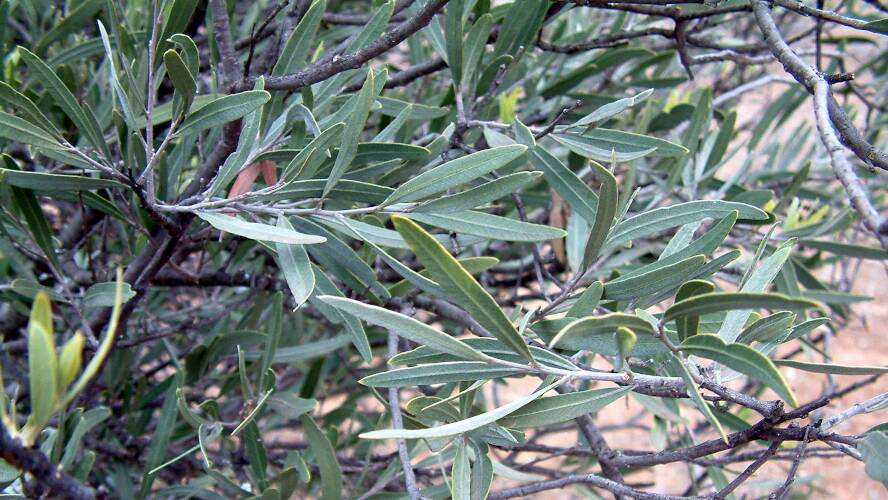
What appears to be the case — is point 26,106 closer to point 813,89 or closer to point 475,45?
point 475,45

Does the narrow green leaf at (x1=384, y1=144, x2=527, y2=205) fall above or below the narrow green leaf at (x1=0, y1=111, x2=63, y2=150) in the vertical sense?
above

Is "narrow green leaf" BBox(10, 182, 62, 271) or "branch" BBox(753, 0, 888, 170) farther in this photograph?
"narrow green leaf" BBox(10, 182, 62, 271)

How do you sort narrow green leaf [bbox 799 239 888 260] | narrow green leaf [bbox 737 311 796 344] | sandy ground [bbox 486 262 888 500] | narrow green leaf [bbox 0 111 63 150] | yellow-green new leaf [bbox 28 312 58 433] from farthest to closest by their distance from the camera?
sandy ground [bbox 486 262 888 500], narrow green leaf [bbox 799 239 888 260], narrow green leaf [bbox 0 111 63 150], narrow green leaf [bbox 737 311 796 344], yellow-green new leaf [bbox 28 312 58 433]

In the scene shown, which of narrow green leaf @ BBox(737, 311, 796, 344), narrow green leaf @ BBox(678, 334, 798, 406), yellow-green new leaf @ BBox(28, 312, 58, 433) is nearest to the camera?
yellow-green new leaf @ BBox(28, 312, 58, 433)

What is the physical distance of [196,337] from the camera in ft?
5.30

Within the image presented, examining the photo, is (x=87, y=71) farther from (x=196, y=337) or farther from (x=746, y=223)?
(x=746, y=223)

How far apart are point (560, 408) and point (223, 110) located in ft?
1.39

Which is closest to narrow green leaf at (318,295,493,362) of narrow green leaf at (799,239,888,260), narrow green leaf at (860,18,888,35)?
narrow green leaf at (860,18,888,35)

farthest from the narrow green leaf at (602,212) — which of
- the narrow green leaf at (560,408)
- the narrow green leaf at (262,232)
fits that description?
the narrow green leaf at (262,232)

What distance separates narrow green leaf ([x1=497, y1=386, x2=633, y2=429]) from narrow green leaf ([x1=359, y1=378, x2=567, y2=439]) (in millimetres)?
19

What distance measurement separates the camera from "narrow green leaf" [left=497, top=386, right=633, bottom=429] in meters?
0.62

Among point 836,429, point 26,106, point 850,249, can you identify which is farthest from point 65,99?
point 836,429

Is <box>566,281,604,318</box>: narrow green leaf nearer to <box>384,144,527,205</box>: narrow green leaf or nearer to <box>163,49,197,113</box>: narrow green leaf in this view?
<box>384,144,527,205</box>: narrow green leaf

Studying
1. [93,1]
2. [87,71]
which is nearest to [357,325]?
[93,1]
